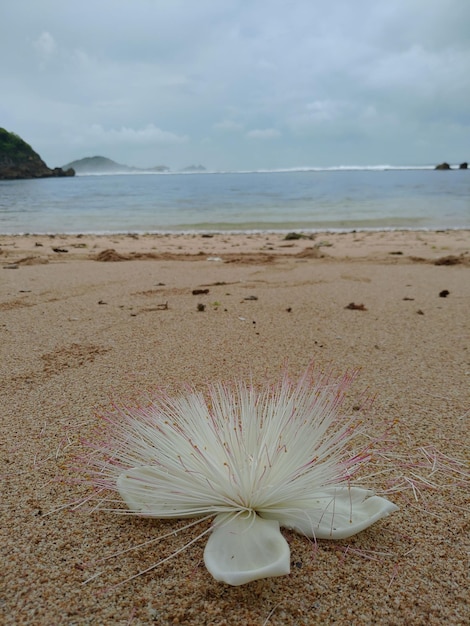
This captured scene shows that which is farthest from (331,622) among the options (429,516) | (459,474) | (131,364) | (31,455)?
(131,364)

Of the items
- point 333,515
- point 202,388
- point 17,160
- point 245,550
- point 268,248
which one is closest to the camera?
point 245,550

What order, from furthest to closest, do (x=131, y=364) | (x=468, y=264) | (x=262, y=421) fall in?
(x=468, y=264)
(x=131, y=364)
(x=262, y=421)

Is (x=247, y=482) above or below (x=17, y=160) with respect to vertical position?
below

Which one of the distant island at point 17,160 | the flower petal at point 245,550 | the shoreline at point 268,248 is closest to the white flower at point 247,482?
the flower petal at point 245,550

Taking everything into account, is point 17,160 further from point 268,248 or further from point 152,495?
point 152,495

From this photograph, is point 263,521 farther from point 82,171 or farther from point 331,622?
point 82,171

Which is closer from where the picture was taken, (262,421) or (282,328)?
(262,421)

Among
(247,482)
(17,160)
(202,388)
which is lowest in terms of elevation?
(202,388)

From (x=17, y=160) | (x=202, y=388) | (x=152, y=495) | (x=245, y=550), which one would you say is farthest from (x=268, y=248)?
(x=17, y=160)
